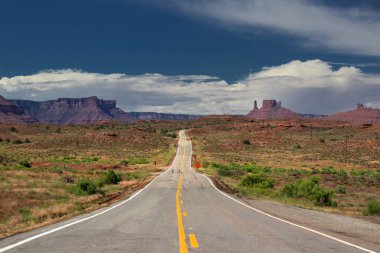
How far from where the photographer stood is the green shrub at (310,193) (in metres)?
26.3

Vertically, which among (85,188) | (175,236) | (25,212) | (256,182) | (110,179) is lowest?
(110,179)

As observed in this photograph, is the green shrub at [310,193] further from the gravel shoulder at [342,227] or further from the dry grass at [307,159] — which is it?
the gravel shoulder at [342,227]

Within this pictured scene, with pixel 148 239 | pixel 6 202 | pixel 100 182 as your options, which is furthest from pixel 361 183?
pixel 148 239

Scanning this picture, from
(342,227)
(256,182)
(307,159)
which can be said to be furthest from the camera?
(307,159)

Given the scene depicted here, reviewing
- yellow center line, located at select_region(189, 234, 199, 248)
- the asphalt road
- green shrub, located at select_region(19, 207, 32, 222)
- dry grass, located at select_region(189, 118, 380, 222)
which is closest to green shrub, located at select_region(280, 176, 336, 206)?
dry grass, located at select_region(189, 118, 380, 222)

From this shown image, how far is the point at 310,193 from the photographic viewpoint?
2933 centimetres

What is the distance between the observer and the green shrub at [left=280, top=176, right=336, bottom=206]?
86.4 ft

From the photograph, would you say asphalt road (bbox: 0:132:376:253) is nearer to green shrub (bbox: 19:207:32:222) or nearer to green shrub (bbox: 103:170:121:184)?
green shrub (bbox: 19:207:32:222)

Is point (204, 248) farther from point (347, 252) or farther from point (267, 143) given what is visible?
point (267, 143)

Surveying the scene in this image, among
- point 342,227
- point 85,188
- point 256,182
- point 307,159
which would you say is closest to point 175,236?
point 342,227

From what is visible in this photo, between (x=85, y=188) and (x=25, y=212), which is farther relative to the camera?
(x=85, y=188)

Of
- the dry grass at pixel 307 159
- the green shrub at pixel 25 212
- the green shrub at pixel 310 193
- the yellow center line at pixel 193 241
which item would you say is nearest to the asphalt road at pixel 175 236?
the yellow center line at pixel 193 241

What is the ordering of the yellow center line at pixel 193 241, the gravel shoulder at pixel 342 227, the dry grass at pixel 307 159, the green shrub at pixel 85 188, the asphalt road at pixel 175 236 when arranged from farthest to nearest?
the dry grass at pixel 307 159, the green shrub at pixel 85 188, the gravel shoulder at pixel 342 227, the yellow center line at pixel 193 241, the asphalt road at pixel 175 236

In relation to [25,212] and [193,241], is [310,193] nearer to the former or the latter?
[25,212]
